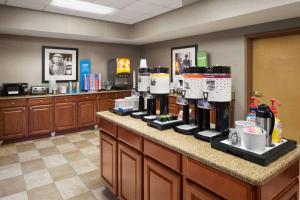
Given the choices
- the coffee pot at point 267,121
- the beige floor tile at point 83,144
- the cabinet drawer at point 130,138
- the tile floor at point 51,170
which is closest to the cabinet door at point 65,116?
the tile floor at point 51,170

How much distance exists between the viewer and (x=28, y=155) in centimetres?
386

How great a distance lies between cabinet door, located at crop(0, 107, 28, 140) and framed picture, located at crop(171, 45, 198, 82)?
3360mm

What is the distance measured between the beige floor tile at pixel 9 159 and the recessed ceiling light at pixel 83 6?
277cm

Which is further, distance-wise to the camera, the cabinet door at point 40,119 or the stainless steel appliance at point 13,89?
the cabinet door at point 40,119

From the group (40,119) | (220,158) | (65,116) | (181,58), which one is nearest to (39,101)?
(40,119)

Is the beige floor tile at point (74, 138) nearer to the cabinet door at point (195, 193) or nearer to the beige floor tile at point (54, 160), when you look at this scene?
the beige floor tile at point (54, 160)

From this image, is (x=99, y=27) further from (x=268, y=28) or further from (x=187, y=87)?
(x=187, y=87)

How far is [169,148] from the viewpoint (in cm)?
165

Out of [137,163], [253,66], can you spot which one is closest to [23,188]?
[137,163]

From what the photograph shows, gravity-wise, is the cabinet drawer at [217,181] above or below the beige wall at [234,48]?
below

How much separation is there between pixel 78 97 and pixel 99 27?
1.70 m

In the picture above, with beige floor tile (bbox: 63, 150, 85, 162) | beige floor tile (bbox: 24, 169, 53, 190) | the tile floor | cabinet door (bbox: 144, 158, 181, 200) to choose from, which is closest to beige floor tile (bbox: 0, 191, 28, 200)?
the tile floor

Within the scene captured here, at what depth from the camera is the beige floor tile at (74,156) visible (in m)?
3.68

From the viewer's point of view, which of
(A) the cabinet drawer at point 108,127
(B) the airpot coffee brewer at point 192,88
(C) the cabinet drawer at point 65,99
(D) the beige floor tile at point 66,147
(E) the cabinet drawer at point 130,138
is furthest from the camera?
(C) the cabinet drawer at point 65,99
